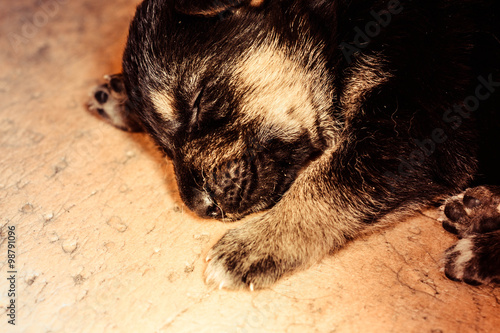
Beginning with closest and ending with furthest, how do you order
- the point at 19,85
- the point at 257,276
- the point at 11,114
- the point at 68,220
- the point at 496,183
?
the point at 257,276, the point at 496,183, the point at 68,220, the point at 11,114, the point at 19,85

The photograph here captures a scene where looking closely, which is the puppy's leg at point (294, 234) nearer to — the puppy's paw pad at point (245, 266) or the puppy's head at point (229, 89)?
the puppy's paw pad at point (245, 266)

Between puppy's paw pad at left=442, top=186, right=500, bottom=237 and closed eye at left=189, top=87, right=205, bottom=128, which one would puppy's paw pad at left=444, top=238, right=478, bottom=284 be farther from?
closed eye at left=189, top=87, right=205, bottom=128

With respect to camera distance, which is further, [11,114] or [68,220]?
[11,114]

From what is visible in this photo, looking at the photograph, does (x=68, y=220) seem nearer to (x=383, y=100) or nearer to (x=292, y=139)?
(x=292, y=139)

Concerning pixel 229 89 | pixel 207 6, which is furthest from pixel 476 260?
pixel 207 6

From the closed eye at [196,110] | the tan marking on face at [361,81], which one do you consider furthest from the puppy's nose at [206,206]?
the tan marking on face at [361,81]

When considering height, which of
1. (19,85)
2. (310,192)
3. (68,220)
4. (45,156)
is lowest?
(19,85)

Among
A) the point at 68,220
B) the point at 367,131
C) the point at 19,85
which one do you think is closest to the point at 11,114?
the point at 19,85

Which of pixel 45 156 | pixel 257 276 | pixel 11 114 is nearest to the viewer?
pixel 257 276
